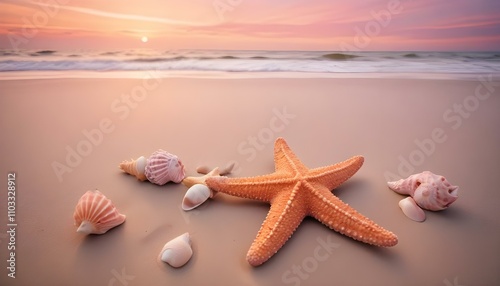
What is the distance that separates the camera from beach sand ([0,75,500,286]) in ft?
4.87

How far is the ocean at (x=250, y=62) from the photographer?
5.23 metres

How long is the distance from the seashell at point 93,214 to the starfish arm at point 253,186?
0.59 meters

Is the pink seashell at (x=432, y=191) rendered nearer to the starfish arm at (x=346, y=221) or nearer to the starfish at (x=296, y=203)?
the starfish at (x=296, y=203)

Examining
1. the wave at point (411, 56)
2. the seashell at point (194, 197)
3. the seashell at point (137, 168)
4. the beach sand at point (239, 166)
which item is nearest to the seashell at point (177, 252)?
the beach sand at point (239, 166)

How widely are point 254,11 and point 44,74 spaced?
12.7 feet

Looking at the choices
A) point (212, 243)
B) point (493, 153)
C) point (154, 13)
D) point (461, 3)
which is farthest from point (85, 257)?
point (461, 3)

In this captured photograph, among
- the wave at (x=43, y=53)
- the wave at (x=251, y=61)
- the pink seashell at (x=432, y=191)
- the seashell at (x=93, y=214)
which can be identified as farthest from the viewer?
the wave at (x=43, y=53)

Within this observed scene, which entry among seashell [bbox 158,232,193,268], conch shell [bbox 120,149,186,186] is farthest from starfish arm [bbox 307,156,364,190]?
conch shell [bbox 120,149,186,186]

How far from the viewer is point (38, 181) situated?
2107 mm

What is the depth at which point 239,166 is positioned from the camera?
2.39 m

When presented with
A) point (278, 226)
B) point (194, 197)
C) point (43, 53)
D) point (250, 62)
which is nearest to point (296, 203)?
point (278, 226)

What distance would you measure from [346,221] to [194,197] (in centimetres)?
91

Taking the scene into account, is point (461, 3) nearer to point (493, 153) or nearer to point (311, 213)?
point (493, 153)

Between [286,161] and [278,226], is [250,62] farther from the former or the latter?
[278,226]
